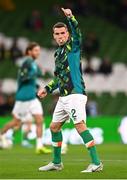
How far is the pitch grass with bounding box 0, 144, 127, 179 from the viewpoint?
11.0 metres

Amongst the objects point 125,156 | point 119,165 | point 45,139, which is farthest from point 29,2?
point 119,165

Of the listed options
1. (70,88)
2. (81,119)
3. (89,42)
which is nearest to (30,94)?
(70,88)

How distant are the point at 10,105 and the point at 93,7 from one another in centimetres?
917

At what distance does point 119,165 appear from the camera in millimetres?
12883

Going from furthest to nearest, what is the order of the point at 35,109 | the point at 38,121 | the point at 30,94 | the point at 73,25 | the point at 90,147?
the point at 30,94, the point at 35,109, the point at 38,121, the point at 90,147, the point at 73,25

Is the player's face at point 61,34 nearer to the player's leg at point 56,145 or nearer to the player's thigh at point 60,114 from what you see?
the player's thigh at point 60,114

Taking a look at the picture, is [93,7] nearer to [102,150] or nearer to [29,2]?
[29,2]

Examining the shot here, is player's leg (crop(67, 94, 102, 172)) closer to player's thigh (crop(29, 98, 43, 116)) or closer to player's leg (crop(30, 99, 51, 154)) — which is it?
player's leg (crop(30, 99, 51, 154))

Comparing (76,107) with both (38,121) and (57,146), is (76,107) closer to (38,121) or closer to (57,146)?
(57,146)

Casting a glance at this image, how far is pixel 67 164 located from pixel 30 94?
433cm

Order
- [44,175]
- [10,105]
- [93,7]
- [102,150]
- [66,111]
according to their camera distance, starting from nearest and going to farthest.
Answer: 1. [44,175]
2. [66,111]
3. [102,150]
4. [10,105]
5. [93,7]

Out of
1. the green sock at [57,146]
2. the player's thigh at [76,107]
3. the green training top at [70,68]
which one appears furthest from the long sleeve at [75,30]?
the green sock at [57,146]

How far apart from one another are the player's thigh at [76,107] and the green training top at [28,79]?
4.97 metres

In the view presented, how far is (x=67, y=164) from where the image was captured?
13188 millimetres
